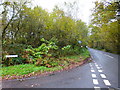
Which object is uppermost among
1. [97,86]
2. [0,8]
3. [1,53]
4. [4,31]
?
[0,8]

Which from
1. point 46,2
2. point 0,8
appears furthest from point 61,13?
point 0,8

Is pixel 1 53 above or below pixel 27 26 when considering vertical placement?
below

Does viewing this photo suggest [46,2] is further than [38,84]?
Yes

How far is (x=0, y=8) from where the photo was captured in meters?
6.54

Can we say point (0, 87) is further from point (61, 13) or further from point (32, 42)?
point (61, 13)

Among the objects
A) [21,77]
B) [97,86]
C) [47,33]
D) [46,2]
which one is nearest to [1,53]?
[21,77]

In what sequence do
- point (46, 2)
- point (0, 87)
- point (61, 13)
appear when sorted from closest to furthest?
1. point (0, 87)
2. point (46, 2)
3. point (61, 13)

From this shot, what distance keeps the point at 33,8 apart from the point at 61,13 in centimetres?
344

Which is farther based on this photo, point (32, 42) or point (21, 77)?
point (32, 42)

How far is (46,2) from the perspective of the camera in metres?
9.89

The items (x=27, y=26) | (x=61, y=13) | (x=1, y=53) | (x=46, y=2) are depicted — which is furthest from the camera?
(x=61, y=13)

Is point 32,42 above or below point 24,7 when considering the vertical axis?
below

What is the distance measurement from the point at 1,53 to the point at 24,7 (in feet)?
14.5

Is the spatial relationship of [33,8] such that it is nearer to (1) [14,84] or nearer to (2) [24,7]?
(2) [24,7]
